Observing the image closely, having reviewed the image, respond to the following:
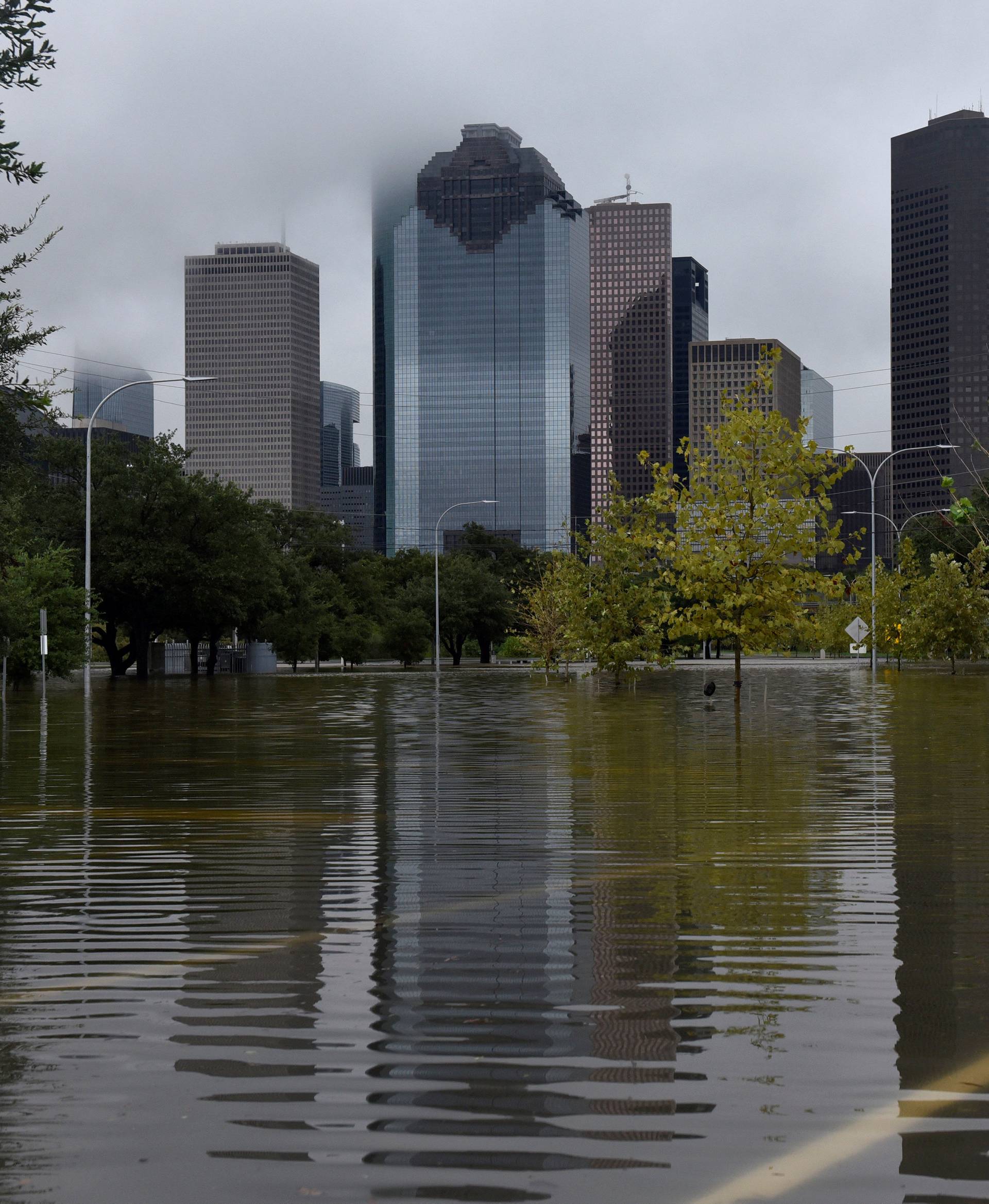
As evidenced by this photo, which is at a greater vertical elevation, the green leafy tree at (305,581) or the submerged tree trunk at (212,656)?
the green leafy tree at (305,581)

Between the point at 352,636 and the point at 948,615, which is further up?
the point at 948,615

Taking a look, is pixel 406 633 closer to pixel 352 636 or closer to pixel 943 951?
pixel 352 636

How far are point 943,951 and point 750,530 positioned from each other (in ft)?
78.7

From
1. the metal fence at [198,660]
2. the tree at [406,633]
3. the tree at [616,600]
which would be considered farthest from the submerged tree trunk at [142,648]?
the tree at [616,600]

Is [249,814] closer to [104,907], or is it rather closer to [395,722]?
[104,907]

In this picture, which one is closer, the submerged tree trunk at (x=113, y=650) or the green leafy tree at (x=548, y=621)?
the green leafy tree at (x=548, y=621)

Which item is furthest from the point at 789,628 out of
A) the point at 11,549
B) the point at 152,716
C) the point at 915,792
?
the point at 915,792

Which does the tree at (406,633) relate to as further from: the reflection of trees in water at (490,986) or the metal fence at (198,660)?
the reflection of trees in water at (490,986)

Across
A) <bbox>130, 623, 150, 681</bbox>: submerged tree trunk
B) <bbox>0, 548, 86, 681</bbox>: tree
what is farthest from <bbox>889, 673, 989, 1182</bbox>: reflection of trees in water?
<bbox>130, 623, 150, 681</bbox>: submerged tree trunk

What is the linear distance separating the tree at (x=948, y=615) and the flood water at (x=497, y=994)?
2084 inches

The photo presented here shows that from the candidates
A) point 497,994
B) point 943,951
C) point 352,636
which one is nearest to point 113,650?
point 352,636

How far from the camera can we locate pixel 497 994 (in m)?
5.16

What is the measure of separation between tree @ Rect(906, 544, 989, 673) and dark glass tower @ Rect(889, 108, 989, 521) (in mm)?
3420

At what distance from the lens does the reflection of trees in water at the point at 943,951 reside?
363 cm
